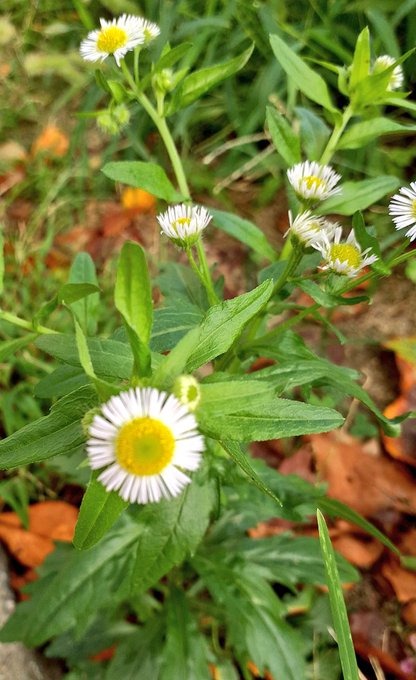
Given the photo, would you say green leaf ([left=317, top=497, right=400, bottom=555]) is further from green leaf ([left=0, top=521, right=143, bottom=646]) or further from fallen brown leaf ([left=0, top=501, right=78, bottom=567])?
fallen brown leaf ([left=0, top=501, right=78, bottom=567])

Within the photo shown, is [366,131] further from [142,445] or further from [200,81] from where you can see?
[142,445]

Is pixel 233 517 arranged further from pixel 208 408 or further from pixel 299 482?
pixel 208 408

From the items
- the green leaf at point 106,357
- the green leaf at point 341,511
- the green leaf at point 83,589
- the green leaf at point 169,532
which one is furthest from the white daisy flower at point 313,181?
the green leaf at point 83,589

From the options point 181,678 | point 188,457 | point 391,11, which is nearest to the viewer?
point 188,457

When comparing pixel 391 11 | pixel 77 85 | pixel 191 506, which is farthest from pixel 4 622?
pixel 391 11

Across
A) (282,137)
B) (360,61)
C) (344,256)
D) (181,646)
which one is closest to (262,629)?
(181,646)

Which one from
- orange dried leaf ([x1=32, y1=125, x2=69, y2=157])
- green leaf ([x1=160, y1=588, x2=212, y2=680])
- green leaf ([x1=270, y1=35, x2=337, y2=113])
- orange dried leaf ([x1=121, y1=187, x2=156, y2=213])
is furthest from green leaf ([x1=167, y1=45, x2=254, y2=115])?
orange dried leaf ([x1=32, y1=125, x2=69, y2=157])
